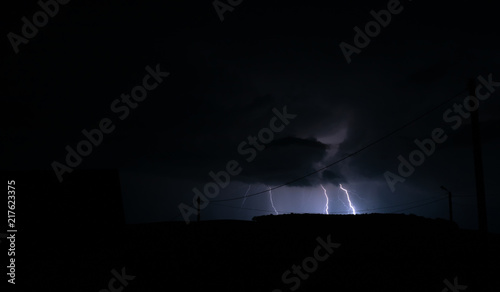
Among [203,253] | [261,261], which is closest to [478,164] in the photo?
[261,261]

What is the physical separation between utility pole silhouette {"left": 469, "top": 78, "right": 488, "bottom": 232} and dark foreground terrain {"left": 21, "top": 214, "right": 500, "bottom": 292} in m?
0.84

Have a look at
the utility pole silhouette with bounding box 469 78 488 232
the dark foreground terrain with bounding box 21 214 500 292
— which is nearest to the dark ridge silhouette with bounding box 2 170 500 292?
the dark foreground terrain with bounding box 21 214 500 292

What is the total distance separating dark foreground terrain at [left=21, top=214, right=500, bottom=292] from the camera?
36.3 feet

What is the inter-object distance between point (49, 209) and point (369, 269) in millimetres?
16695

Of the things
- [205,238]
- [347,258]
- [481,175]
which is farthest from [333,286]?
[205,238]

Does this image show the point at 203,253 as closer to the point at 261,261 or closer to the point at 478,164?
the point at 261,261

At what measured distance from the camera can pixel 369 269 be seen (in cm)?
1291

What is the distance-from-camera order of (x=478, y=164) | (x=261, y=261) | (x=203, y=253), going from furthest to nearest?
(x=203, y=253)
(x=261, y=261)
(x=478, y=164)

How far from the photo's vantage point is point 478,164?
10.6 metres

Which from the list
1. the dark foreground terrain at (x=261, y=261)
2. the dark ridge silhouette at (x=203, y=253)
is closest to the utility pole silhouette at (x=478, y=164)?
the dark ridge silhouette at (x=203, y=253)

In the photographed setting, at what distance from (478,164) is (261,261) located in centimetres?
972

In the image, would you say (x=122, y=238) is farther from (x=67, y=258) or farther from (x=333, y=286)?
(x=333, y=286)

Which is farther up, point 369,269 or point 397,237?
point 397,237

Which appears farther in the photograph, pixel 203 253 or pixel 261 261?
pixel 203 253
